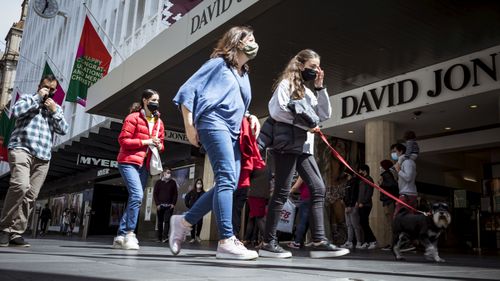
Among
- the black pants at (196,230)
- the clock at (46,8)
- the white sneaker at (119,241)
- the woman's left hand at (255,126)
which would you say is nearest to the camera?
the woman's left hand at (255,126)

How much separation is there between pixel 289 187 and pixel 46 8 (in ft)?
74.9

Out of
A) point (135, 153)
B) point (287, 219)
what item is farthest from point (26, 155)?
point (287, 219)

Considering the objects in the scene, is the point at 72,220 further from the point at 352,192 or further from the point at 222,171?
the point at 222,171

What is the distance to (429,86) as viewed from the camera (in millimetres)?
9812

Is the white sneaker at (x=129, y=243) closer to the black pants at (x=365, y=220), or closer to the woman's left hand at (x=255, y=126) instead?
the woman's left hand at (x=255, y=126)

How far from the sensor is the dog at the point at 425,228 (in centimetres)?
477

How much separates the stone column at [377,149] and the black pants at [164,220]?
4.76 m

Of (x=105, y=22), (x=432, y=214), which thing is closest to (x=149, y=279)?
(x=432, y=214)

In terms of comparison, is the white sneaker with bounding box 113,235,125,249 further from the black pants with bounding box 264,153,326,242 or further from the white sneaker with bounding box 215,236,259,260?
the white sneaker with bounding box 215,236,259,260

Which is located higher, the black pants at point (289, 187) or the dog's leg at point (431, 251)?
the black pants at point (289, 187)

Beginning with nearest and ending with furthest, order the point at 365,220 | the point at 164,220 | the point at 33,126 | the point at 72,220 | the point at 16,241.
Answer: the point at 16,241, the point at 33,126, the point at 365,220, the point at 164,220, the point at 72,220

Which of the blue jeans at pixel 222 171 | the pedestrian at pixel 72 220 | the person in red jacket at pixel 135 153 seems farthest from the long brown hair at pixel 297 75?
the pedestrian at pixel 72 220

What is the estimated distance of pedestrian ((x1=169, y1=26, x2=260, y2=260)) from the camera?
3.34m

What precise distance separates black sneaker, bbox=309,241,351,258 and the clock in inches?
889
